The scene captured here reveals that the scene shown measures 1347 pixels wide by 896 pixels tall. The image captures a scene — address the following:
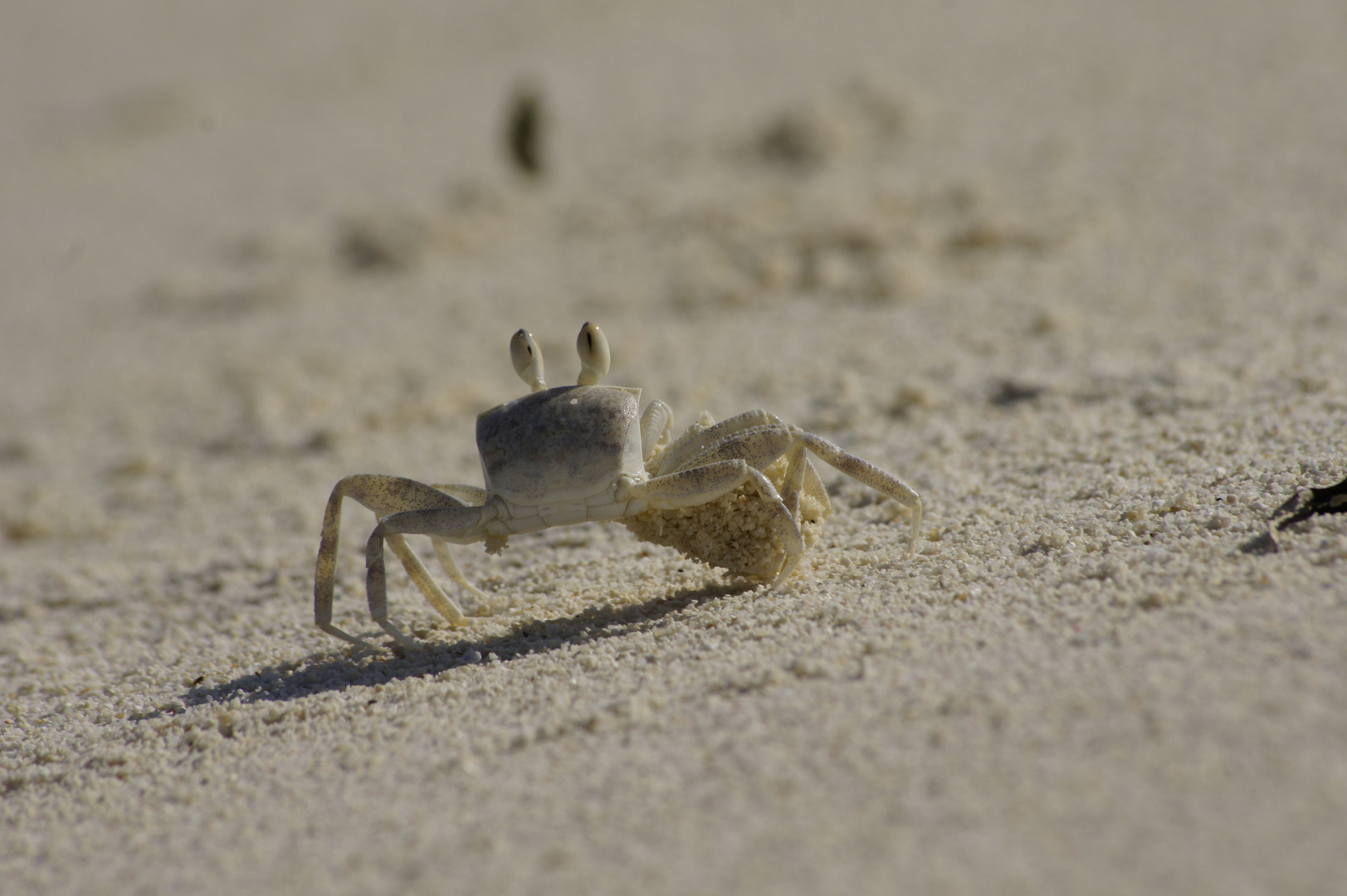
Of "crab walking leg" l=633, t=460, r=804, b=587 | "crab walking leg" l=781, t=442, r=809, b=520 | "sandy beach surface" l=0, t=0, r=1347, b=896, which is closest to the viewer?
"sandy beach surface" l=0, t=0, r=1347, b=896

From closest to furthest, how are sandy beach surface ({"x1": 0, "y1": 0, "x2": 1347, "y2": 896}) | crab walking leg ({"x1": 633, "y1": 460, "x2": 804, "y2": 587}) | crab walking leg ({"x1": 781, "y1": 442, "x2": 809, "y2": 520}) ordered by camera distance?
sandy beach surface ({"x1": 0, "y1": 0, "x2": 1347, "y2": 896}) → crab walking leg ({"x1": 633, "y1": 460, "x2": 804, "y2": 587}) → crab walking leg ({"x1": 781, "y1": 442, "x2": 809, "y2": 520})

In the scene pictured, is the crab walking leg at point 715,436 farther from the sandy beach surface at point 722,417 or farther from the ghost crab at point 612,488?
the sandy beach surface at point 722,417

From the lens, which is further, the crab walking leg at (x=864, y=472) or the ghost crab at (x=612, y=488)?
the crab walking leg at (x=864, y=472)

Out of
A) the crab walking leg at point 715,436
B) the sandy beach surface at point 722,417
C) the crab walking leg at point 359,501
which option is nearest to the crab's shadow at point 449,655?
the sandy beach surface at point 722,417

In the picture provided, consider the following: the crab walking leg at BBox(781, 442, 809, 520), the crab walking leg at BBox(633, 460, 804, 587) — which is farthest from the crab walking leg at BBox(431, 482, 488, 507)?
the crab walking leg at BBox(781, 442, 809, 520)

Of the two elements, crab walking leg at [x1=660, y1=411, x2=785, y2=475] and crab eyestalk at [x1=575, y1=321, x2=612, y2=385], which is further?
crab eyestalk at [x1=575, y1=321, x2=612, y2=385]

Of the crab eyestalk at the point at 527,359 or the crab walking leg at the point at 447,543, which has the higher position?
the crab eyestalk at the point at 527,359

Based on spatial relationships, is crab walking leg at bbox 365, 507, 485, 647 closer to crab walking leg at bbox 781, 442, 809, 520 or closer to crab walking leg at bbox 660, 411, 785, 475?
crab walking leg at bbox 660, 411, 785, 475

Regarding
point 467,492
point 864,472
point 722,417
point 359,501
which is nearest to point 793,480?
point 864,472

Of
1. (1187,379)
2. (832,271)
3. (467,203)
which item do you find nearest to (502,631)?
(1187,379)
